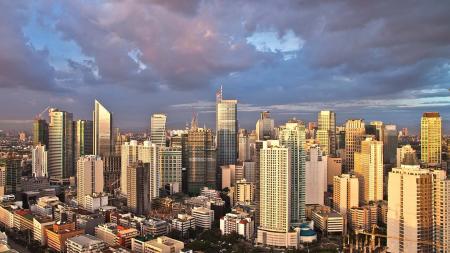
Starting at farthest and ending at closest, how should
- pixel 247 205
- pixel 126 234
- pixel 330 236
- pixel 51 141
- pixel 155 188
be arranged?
pixel 51 141 → pixel 155 188 → pixel 247 205 → pixel 330 236 → pixel 126 234

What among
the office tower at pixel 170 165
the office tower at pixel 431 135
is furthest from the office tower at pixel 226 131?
the office tower at pixel 431 135

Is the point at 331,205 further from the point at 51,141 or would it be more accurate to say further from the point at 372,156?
the point at 51,141

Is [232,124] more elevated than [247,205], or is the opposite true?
[232,124]

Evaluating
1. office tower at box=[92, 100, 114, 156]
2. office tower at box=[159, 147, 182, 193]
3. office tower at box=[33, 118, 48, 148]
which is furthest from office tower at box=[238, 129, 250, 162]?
office tower at box=[33, 118, 48, 148]

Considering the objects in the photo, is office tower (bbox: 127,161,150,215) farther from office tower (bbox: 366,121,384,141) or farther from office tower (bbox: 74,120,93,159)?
office tower (bbox: 366,121,384,141)

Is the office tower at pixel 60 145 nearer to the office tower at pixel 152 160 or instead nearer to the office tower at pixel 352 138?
the office tower at pixel 152 160

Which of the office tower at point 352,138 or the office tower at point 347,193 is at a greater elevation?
the office tower at point 352,138

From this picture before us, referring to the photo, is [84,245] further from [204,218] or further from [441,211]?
[441,211]

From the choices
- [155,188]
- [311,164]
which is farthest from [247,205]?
[155,188]
